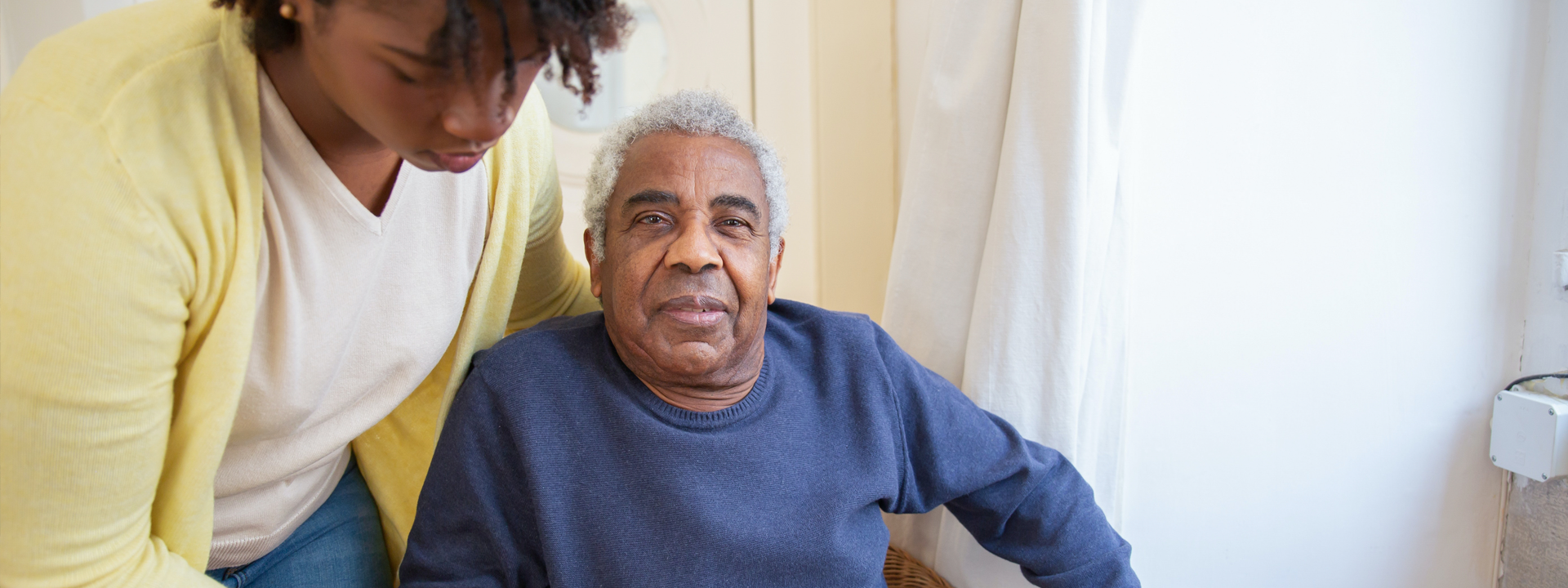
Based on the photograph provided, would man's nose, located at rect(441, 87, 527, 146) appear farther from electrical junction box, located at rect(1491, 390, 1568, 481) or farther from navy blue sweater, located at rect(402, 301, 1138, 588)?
electrical junction box, located at rect(1491, 390, 1568, 481)

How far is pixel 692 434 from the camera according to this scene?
1064 mm

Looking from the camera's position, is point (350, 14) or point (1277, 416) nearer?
point (350, 14)

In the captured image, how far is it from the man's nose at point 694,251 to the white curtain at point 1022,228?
0.46 m

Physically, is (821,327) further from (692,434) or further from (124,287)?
(124,287)

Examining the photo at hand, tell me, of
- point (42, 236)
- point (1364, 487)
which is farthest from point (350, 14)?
point (1364, 487)

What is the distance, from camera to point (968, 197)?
133 centimetres

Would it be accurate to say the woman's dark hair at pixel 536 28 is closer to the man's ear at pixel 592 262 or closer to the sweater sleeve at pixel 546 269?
the sweater sleeve at pixel 546 269

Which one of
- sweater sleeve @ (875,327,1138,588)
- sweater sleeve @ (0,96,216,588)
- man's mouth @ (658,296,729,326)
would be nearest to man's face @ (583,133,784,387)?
man's mouth @ (658,296,729,326)

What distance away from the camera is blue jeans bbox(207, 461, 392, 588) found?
1068 millimetres

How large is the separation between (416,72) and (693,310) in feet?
1.68

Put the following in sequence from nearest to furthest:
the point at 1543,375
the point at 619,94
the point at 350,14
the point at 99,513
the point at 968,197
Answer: the point at 350,14 → the point at 99,513 → the point at 968,197 → the point at 1543,375 → the point at 619,94

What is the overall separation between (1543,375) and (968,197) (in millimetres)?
1077

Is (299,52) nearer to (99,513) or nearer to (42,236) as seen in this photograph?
(42,236)

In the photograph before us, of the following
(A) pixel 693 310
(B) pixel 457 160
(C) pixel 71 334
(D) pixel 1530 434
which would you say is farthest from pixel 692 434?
(D) pixel 1530 434
